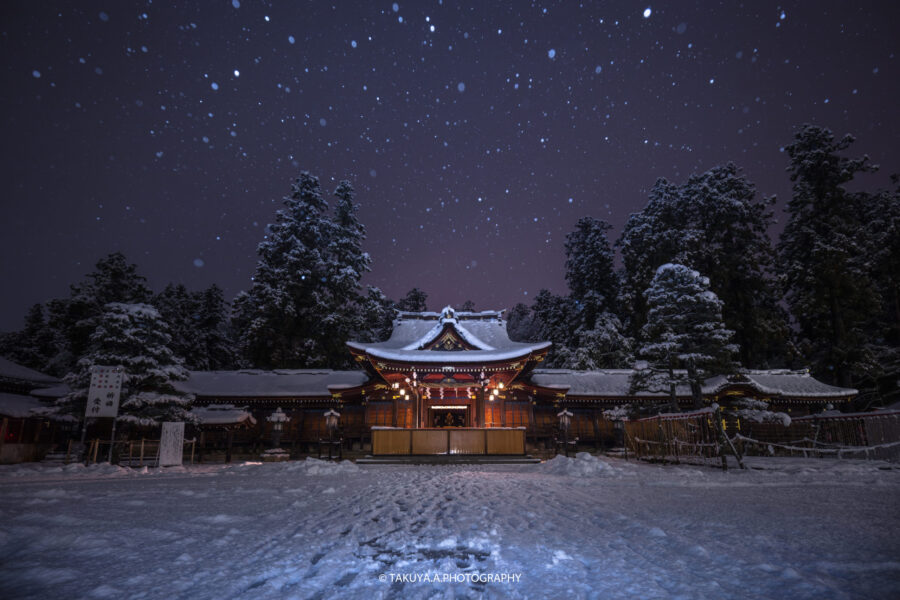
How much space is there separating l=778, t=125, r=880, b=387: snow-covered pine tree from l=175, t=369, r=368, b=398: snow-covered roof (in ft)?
83.0

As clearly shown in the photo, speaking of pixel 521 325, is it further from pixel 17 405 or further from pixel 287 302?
pixel 17 405

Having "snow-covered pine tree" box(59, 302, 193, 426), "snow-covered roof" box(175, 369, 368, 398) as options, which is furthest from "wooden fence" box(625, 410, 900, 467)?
"snow-covered pine tree" box(59, 302, 193, 426)

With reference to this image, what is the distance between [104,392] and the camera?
12.9 meters

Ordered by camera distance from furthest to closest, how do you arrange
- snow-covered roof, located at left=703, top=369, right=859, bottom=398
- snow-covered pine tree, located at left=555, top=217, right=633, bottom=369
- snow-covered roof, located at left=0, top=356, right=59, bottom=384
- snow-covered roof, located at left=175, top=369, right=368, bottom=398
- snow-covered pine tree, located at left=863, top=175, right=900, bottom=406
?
snow-covered pine tree, located at left=555, top=217, right=633, bottom=369
snow-covered pine tree, located at left=863, top=175, right=900, bottom=406
snow-covered roof, located at left=0, top=356, right=59, bottom=384
snow-covered roof, located at left=175, top=369, right=368, bottom=398
snow-covered roof, located at left=703, top=369, right=859, bottom=398

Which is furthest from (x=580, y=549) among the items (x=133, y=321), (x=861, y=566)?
(x=133, y=321)

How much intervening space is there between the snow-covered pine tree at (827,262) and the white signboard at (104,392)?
31706 mm

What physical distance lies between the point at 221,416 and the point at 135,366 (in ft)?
12.5

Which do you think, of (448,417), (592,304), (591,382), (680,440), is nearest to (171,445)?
(448,417)

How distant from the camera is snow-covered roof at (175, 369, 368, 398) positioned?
20.1 metres

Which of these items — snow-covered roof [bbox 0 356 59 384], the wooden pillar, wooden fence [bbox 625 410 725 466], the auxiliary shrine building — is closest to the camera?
wooden fence [bbox 625 410 725 466]

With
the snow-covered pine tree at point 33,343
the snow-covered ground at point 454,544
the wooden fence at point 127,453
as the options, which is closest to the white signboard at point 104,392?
the wooden fence at point 127,453

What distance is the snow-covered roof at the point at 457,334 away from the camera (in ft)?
55.7

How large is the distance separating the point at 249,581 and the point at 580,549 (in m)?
2.68

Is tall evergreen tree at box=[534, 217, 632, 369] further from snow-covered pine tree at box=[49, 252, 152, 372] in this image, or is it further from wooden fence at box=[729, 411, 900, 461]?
snow-covered pine tree at box=[49, 252, 152, 372]
